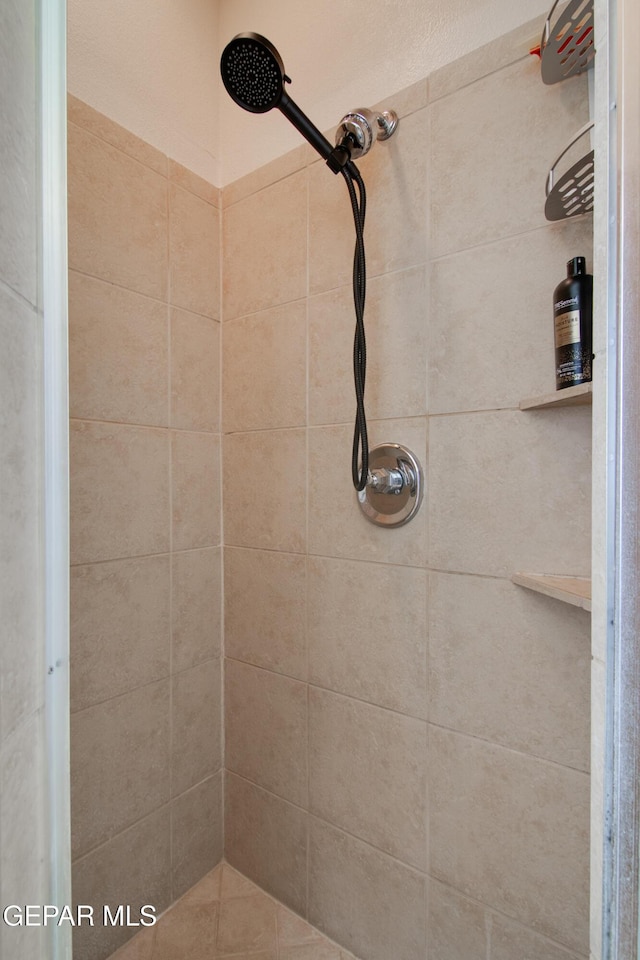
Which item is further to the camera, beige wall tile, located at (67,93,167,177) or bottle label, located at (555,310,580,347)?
beige wall tile, located at (67,93,167,177)

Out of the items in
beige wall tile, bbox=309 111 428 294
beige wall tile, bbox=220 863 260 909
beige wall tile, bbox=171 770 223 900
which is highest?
beige wall tile, bbox=309 111 428 294

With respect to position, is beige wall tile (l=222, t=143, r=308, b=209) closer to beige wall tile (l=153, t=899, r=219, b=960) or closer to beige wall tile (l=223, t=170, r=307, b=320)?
beige wall tile (l=223, t=170, r=307, b=320)

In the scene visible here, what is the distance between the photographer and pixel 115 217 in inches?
39.6

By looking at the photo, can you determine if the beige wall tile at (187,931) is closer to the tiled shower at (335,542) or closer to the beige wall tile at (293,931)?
the tiled shower at (335,542)

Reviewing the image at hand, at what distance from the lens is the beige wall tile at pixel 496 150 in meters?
0.77

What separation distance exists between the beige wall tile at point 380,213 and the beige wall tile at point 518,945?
121 centimetres

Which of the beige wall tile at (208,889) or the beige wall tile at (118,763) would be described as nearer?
the beige wall tile at (118,763)

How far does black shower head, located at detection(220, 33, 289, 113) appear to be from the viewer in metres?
0.73

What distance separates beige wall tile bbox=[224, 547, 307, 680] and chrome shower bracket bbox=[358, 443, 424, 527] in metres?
0.25

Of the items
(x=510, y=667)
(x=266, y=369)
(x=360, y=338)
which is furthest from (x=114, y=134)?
(x=510, y=667)

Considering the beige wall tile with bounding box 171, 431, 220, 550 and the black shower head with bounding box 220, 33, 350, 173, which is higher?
the black shower head with bounding box 220, 33, 350, 173

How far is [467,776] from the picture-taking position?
0.86 metres

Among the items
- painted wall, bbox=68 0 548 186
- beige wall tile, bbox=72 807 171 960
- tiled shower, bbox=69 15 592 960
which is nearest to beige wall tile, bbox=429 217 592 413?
tiled shower, bbox=69 15 592 960

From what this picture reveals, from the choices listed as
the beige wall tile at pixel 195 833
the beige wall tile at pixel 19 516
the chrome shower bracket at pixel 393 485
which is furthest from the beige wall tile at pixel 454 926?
the beige wall tile at pixel 19 516
